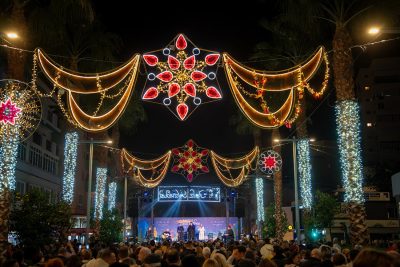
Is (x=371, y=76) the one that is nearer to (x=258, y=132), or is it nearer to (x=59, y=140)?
(x=258, y=132)

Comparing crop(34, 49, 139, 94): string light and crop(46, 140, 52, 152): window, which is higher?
crop(46, 140, 52, 152): window

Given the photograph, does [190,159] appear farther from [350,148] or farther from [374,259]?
→ [374,259]

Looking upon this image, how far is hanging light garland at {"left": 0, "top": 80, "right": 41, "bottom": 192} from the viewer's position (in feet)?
56.9

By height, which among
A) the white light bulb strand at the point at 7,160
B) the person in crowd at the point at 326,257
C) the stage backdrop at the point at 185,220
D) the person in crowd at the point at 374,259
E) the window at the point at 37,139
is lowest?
the person in crowd at the point at 326,257

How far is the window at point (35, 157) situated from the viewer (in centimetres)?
4181

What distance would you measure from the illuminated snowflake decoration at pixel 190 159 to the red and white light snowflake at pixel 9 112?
80.2 feet

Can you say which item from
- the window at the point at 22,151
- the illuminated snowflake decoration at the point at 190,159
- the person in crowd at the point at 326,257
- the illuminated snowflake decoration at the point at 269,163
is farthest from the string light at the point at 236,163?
the person in crowd at the point at 326,257

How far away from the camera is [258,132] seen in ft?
141

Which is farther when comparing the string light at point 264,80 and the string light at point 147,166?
the string light at point 147,166

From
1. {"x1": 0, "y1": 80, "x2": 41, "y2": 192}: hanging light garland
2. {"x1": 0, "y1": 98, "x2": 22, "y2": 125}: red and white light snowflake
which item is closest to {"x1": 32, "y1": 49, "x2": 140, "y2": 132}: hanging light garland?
{"x1": 0, "y1": 80, "x2": 41, "y2": 192}: hanging light garland

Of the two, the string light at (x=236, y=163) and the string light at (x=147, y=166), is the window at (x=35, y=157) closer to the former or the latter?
the string light at (x=147, y=166)

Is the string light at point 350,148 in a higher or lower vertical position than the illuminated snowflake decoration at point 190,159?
lower

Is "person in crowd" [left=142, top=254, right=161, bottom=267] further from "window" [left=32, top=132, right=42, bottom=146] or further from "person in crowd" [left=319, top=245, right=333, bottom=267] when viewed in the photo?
"window" [left=32, top=132, right=42, bottom=146]

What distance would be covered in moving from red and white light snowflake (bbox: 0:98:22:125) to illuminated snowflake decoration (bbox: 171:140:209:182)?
2445 cm
